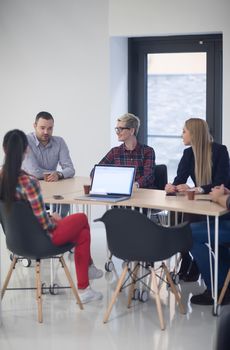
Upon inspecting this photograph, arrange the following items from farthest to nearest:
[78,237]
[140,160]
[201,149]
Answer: [140,160] → [201,149] → [78,237]

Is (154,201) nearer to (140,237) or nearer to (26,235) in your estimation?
(140,237)

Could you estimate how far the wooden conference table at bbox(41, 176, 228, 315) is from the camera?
4691 millimetres

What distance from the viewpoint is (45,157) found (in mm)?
6453

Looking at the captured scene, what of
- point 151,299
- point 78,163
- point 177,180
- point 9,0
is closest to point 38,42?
point 9,0

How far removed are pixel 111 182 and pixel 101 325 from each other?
126 centimetres

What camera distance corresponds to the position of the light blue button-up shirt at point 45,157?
638 centimetres

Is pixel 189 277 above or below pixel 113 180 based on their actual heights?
below

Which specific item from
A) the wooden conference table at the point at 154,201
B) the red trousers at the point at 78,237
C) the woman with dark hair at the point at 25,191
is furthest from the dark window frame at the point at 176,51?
the woman with dark hair at the point at 25,191

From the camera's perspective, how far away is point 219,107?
24.6ft

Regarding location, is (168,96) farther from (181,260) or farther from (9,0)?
(181,260)

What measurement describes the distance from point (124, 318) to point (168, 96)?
367cm

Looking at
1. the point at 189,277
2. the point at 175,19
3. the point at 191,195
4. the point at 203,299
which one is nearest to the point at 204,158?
the point at 191,195

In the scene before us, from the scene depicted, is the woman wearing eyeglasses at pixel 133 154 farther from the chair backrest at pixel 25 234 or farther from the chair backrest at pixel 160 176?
the chair backrest at pixel 25 234

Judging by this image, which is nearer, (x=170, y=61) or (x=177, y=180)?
(x=177, y=180)
